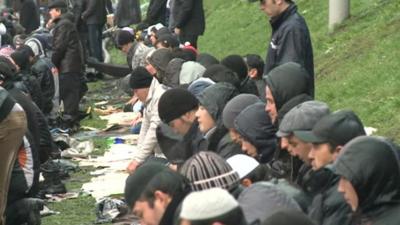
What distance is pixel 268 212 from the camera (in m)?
6.62

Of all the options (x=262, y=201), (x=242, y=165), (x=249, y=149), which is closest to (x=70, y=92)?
(x=249, y=149)

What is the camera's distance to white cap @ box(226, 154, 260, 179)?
782 centimetres

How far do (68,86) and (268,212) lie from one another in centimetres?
1409

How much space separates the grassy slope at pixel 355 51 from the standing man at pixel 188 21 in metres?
1.94

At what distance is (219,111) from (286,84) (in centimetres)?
106

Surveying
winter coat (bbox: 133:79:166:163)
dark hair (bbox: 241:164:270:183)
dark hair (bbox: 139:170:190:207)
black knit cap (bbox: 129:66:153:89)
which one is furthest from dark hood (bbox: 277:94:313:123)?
black knit cap (bbox: 129:66:153:89)

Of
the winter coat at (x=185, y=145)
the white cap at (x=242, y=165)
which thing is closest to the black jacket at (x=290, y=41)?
the winter coat at (x=185, y=145)

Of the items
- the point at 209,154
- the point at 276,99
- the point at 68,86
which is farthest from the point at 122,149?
the point at 209,154

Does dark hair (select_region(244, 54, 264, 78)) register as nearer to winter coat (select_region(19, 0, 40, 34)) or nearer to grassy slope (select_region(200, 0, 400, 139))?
grassy slope (select_region(200, 0, 400, 139))

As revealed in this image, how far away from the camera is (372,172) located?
664cm

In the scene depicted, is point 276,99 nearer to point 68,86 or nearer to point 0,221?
point 0,221

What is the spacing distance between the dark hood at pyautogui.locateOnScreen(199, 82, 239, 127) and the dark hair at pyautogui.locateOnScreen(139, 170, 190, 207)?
299cm

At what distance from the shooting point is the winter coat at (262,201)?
262 inches

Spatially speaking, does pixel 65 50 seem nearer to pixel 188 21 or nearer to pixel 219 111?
pixel 188 21
